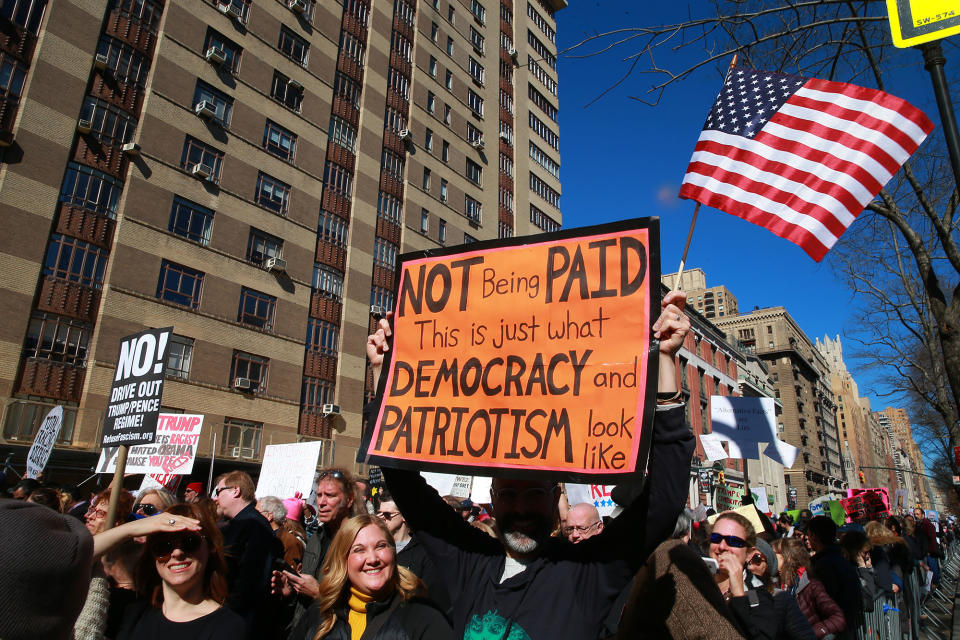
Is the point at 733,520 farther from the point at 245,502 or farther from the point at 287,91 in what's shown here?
Answer: the point at 287,91

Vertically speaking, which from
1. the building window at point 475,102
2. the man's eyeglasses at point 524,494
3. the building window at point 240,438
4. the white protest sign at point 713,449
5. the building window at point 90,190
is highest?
the building window at point 475,102

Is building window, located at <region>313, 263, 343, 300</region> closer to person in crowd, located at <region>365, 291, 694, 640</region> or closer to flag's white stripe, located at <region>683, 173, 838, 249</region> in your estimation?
flag's white stripe, located at <region>683, 173, 838, 249</region>

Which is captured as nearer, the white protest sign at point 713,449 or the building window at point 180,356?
the white protest sign at point 713,449

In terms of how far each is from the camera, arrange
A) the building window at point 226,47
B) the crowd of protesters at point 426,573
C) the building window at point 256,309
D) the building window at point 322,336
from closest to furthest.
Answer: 1. the crowd of protesters at point 426,573
2. the building window at point 256,309
3. the building window at point 226,47
4. the building window at point 322,336

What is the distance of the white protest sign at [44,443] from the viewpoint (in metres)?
9.56

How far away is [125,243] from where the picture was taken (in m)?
22.7

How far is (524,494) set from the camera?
103 inches

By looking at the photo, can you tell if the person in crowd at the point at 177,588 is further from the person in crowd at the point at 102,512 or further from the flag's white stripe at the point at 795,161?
the flag's white stripe at the point at 795,161

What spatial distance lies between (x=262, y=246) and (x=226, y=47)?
29.9 feet

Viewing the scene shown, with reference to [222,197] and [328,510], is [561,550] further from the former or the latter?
[222,197]

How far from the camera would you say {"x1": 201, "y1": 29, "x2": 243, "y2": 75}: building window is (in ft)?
88.2

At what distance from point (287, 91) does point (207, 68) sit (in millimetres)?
4345

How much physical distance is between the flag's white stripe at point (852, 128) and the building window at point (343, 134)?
3002cm

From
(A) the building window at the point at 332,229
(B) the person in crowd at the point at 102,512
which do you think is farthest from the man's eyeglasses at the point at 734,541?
(A) the building window at the point at 332,229
